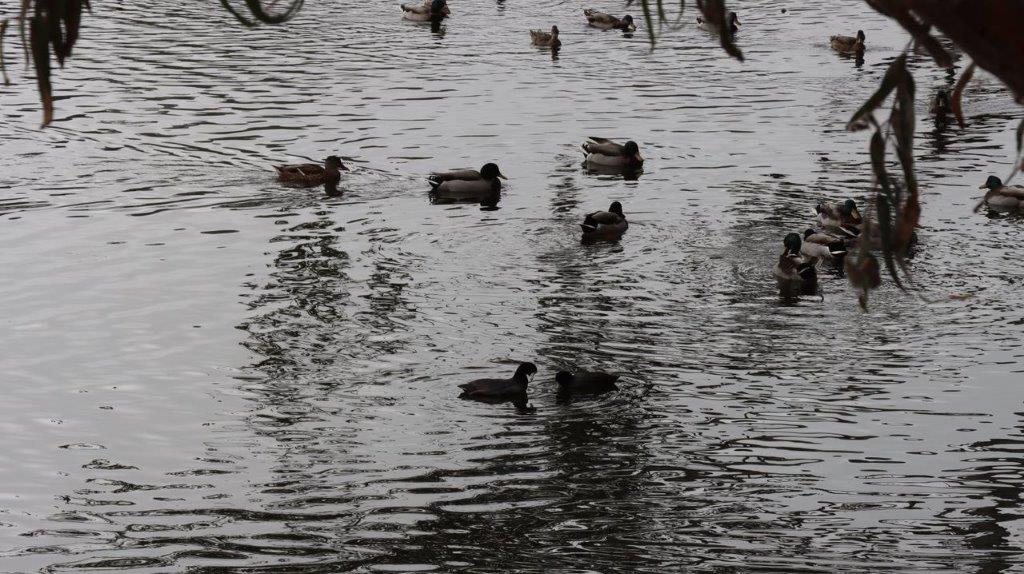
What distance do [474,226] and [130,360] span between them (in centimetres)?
728

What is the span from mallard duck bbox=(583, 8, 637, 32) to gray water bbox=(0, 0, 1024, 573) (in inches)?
349

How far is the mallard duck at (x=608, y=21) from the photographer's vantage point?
136 ft

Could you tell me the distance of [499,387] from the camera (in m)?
15.6

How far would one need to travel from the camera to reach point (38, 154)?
26.7 m

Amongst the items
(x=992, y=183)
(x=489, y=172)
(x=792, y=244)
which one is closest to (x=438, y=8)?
(x=489, y=172)

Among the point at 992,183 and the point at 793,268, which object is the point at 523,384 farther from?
the point at 992,183

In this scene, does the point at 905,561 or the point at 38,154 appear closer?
the point at 905,561

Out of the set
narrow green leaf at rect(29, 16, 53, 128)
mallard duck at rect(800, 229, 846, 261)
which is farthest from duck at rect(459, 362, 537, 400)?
narrow green leaf at rect(29, 16, 53, 128)

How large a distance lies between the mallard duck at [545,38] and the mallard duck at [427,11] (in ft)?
15.8

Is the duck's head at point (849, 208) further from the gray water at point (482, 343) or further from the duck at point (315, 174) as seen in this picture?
the duck at point (315, 174)

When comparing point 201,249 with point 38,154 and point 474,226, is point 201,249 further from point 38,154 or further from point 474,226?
point 38,154

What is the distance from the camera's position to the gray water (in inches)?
490

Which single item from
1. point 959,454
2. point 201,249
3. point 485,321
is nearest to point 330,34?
point 201,249

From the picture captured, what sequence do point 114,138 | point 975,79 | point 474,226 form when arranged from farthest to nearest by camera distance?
point 975,79, point 114,138, point 474,226
